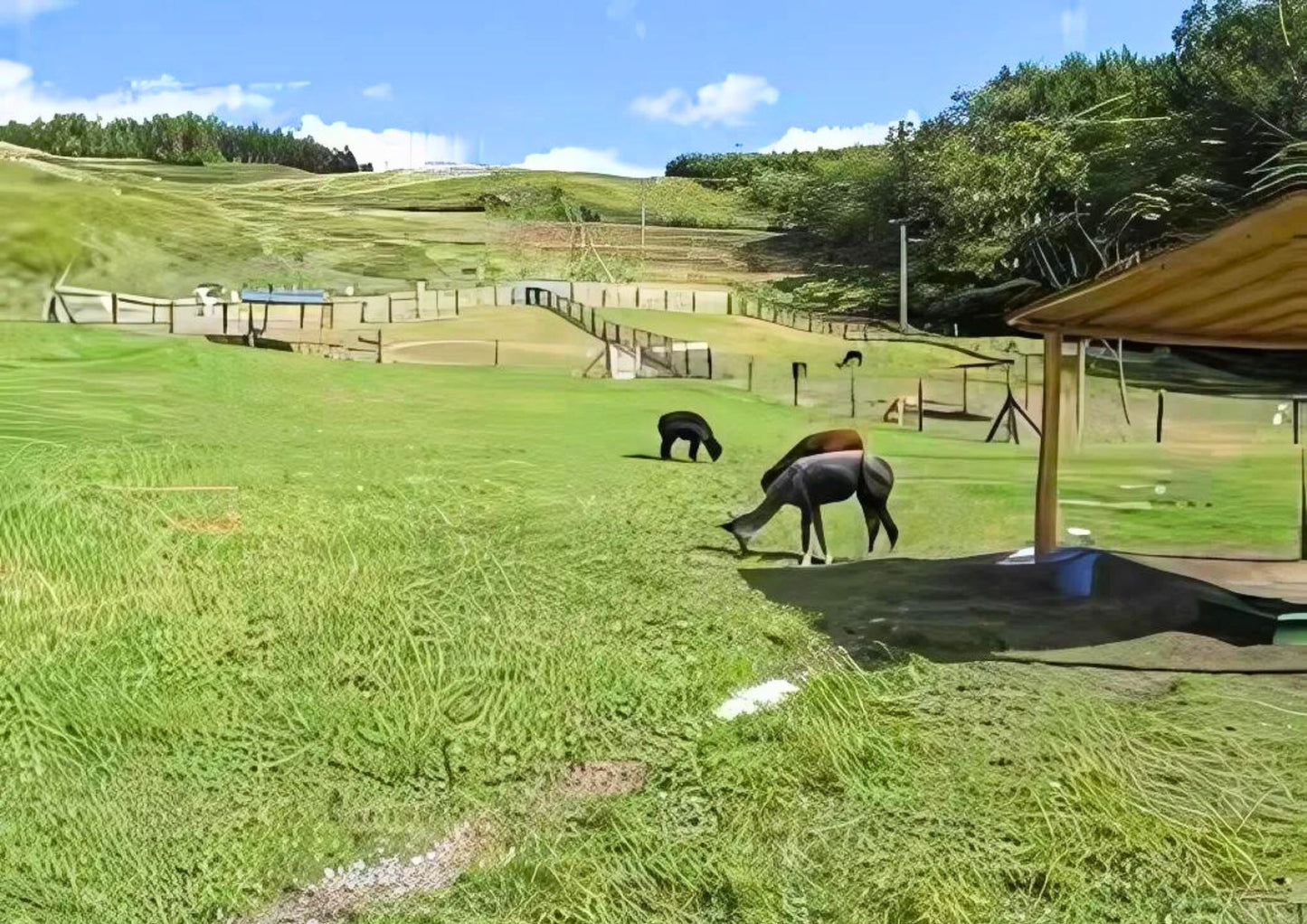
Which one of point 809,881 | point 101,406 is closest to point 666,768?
point 809,881

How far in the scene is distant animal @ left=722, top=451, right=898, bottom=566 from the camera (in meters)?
5.55

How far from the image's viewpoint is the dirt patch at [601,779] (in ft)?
15.4

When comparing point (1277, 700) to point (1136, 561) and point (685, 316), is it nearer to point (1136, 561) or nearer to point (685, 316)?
point (1136, 561)

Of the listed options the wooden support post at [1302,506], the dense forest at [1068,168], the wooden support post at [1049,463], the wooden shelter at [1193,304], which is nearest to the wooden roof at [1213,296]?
the wooden shelter at [1193,304]

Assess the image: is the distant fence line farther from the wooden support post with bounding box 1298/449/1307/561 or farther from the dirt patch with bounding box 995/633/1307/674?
the wooden support post with bounding box 1298/449/1307/561

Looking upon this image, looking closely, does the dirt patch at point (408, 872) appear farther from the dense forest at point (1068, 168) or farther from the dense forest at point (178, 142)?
the dense forest at point (178, 142)

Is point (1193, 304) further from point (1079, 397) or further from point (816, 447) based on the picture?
point (816, 447)

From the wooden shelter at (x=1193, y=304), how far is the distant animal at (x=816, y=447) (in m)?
0.80

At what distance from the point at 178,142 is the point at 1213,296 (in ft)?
15.9

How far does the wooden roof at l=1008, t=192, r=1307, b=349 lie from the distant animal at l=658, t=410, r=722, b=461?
4.49 ft

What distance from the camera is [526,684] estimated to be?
16.6 ft

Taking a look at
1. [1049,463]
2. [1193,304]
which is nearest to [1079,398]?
[1049,463]

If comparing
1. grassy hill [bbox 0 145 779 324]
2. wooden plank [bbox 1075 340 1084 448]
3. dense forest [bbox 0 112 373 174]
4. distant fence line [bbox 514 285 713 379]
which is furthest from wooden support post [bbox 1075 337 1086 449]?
dense forest [bbox 0 112 373 174]

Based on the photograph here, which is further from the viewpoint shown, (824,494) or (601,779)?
(824,494)
